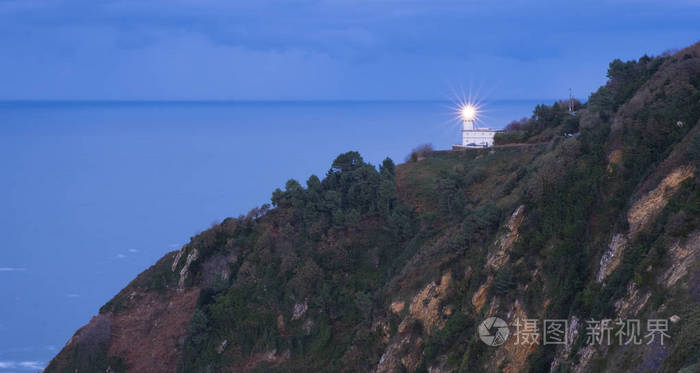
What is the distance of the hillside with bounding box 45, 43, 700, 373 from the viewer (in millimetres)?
16516

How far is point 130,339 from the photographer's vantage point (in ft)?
115

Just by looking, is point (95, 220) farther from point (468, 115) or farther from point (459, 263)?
point (459, 263)

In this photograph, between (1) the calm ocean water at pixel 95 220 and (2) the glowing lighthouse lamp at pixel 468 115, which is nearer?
(2) the glowing lighthouse lamp at pixel 468 115

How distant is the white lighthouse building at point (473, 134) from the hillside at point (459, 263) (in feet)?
7.63

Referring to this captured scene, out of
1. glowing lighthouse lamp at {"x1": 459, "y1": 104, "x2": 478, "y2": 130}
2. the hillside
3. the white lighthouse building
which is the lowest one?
the hillside

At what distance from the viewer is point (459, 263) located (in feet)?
82.8

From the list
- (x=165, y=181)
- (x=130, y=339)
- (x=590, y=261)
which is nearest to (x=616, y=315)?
(x=590, y=261)

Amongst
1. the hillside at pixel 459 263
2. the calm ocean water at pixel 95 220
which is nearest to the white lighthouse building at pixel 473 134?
the hillside at pixel 459 263

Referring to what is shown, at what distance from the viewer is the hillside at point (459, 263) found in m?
16.5

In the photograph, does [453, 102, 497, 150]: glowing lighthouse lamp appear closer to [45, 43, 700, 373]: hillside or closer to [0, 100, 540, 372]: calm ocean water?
[45, 43, 700, 373]: hillside

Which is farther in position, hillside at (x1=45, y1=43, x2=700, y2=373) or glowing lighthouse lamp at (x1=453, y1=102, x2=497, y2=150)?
glowing lighthouse lamp at (x1=453, y1=102, x2=497, y2=150)

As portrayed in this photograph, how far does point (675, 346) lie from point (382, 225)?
2386 centimetres

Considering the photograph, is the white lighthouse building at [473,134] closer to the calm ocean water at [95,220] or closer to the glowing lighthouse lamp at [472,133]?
the glowing lighthouse lamp at [472,133]

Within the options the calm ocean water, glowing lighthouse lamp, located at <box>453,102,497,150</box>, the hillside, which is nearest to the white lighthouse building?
glowing lighthouse lamp, located at <box>453,102,497,150</box>
